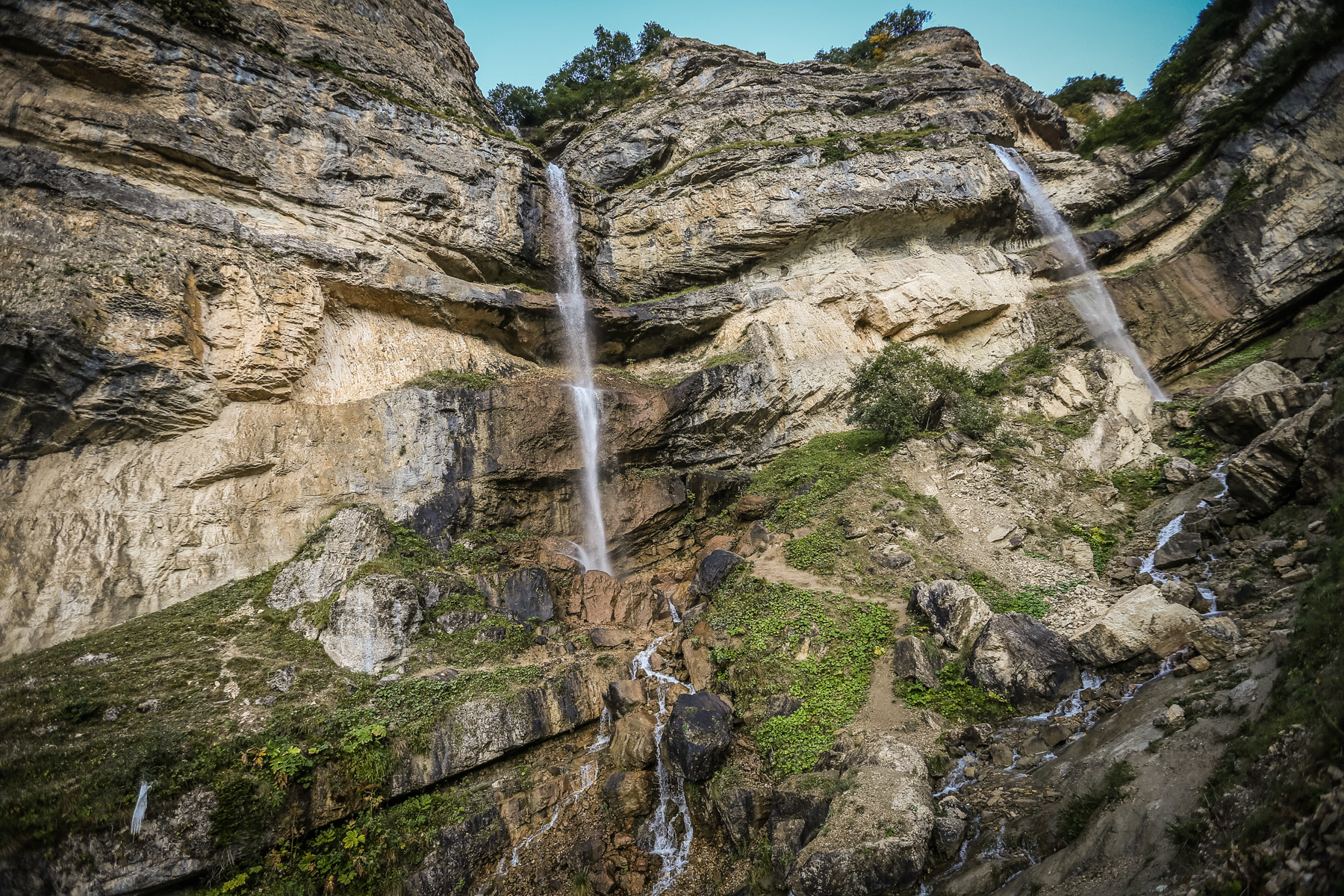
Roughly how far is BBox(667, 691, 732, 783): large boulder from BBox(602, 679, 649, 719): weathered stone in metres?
1.08

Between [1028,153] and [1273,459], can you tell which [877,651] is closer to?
[1273,459]

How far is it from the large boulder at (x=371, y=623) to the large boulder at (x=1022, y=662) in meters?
10.6

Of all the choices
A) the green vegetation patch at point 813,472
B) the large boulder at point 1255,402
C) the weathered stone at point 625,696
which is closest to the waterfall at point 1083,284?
the large boulder at point 1255,402

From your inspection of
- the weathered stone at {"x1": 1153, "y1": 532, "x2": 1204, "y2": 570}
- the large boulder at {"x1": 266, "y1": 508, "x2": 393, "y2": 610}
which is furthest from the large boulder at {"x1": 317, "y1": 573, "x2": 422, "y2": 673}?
the weathered stone at {"x1": 1153, "y1": 532, "x2": 1204, "y2": 570}

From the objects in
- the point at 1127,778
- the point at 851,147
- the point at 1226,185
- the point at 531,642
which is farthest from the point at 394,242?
the point at 1226,185

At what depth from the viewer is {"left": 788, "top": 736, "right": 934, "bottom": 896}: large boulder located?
6.39 meters

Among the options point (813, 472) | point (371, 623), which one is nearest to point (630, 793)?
point (371, 623)

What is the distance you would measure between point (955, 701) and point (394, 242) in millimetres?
18481

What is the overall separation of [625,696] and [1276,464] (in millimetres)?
12521

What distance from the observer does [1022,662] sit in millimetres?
8758

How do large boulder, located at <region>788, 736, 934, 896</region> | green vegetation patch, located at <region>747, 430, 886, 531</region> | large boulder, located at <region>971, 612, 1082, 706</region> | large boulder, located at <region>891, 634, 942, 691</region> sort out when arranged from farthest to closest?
green vegetation patch, located at <region>747, 430, 886, 531</region>, large boulder, located at <region>891, 634, 942, 691</region>, large boulder, located at <region>971, 612, 1082, 706</region>, large boulder, located at <region>788, 736, 934, 896</region>

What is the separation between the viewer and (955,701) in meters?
8.96

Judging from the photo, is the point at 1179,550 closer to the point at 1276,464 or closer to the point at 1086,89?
the point at 1276,464

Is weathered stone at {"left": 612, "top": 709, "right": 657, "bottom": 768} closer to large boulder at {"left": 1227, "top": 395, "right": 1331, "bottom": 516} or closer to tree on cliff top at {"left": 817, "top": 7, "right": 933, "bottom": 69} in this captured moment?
large boulder at {"left": 1227, "top": 395, "right": 1331, "bottom": 516}
